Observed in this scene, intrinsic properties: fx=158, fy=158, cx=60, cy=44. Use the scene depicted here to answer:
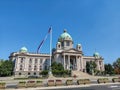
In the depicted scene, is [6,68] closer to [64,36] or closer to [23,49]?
[23,49]

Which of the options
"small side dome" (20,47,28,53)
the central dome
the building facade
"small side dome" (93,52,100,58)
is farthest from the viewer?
"small side dome" (93,52,100,58)

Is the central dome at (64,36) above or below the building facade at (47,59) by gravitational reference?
above

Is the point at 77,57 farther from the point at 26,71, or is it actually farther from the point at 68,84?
the point at 68,84

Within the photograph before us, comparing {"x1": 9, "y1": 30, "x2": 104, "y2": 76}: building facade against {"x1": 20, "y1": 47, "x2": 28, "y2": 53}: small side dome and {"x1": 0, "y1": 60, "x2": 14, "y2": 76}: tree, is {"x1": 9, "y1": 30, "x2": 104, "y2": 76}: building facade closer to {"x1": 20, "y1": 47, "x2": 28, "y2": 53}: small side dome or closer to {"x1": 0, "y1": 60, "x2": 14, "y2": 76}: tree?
{"x1": 20, "y1": 47, "x2": 28, "y2": 53}: small side dome

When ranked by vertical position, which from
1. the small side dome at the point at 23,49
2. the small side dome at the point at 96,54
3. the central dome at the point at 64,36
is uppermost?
the central dome at the point at 64,36

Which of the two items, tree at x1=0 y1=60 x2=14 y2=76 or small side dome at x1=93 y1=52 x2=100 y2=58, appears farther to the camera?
small side dome at x1=93 y1=52 x2=100 y2=58

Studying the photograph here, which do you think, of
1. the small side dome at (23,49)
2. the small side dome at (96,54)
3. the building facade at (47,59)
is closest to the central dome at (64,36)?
the building facade at (47,59)

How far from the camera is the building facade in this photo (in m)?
94.6

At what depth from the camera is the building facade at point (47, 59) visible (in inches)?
3725

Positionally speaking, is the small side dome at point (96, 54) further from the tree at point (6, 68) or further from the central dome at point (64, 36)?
the tree at point (6, 68)

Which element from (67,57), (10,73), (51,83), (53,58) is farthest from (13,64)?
(51,83)

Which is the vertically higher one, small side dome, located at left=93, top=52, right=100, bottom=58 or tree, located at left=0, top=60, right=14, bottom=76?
small side dome, located at left=93, top=52, right=100, bottom=58

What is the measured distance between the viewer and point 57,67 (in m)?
80.4

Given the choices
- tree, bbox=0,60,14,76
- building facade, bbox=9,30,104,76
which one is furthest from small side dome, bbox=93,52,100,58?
tree, bbox=0,60,14,76
